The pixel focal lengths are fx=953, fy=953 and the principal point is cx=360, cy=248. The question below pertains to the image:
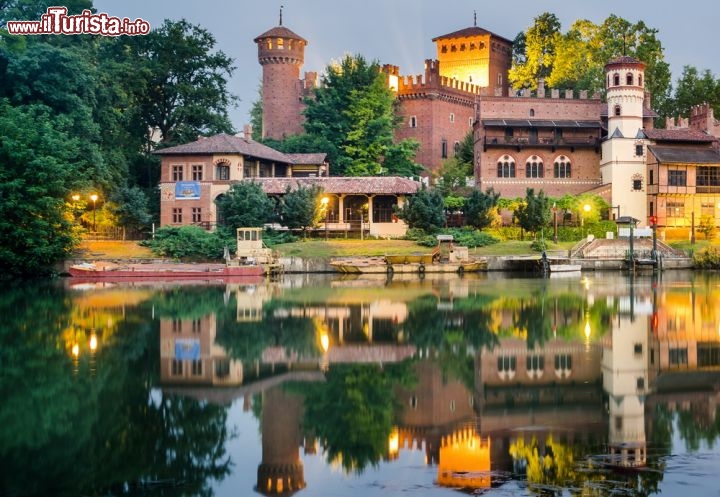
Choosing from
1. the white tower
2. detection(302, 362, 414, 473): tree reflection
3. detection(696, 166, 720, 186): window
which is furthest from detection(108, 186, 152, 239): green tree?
detection(302, 362, 414, 473): tree reflection

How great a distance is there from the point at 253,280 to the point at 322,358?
1064 inches

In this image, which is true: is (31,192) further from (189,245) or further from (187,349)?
(187,349)

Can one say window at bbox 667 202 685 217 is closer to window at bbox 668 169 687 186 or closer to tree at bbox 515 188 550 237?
window at bbox 668 169 687 186

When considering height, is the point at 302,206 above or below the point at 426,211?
above

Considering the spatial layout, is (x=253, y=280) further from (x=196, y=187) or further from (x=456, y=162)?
(x=456, y=162)

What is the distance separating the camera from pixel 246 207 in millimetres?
52000

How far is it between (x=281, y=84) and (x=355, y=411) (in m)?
60.3

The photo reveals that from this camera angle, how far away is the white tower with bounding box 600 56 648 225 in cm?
5847

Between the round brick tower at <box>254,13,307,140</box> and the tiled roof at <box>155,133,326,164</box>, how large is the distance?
Result: 10.4m

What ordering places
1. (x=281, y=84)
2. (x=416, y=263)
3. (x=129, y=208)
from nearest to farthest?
(x=416, y=263) < (x=129, y=208) < (x=281, y=84)

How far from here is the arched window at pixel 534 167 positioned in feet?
201

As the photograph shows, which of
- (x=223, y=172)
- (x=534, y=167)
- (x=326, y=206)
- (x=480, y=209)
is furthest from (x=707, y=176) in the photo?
(x=223, y=172)

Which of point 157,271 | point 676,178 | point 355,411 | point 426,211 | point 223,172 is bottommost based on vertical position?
point 355,411

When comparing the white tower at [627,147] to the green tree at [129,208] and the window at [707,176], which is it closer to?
the window at [707,176]
